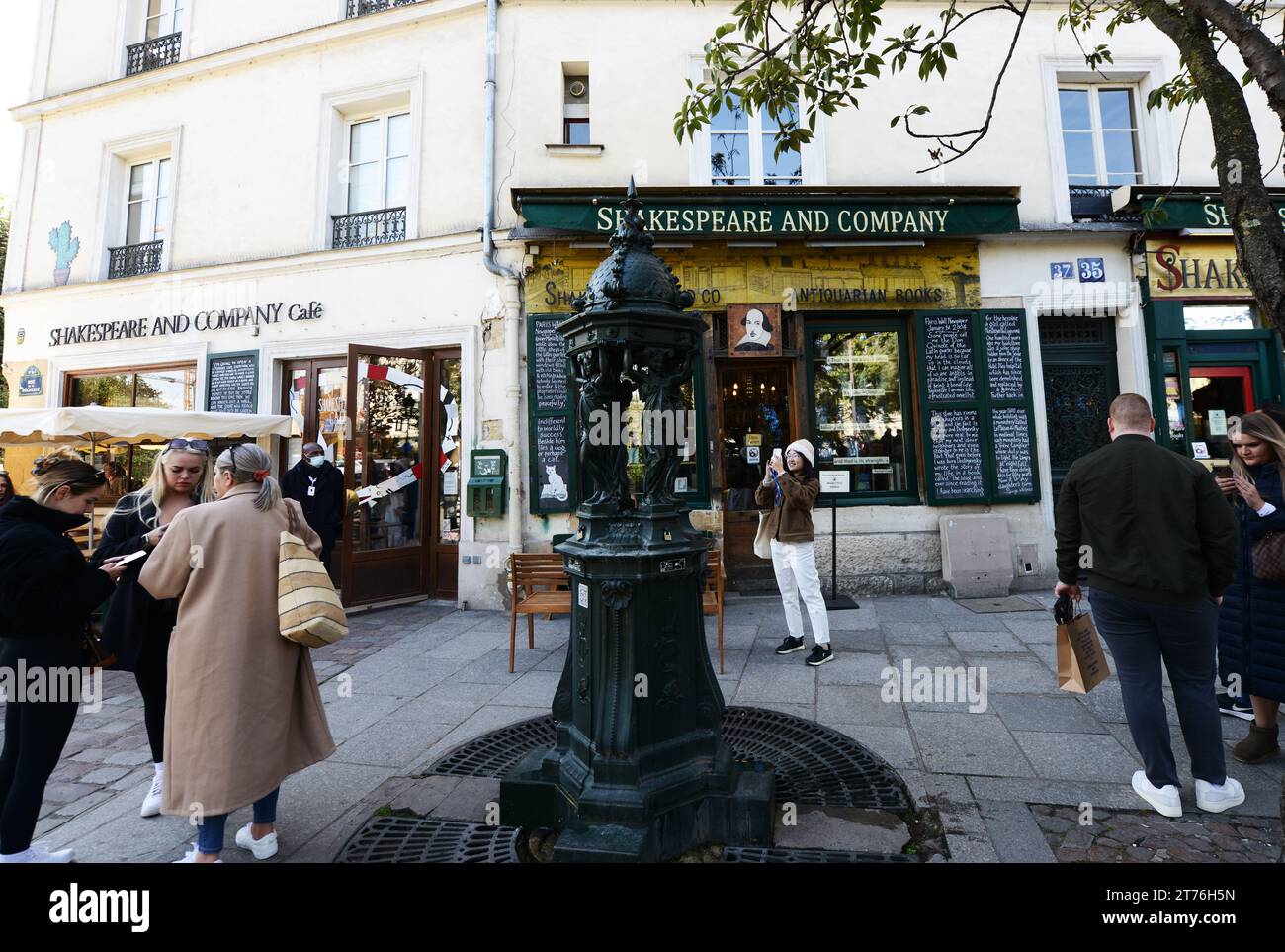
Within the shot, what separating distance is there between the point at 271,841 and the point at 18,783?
0.99 meters

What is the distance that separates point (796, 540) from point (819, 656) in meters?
0.96

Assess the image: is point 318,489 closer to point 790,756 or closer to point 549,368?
point 549,368

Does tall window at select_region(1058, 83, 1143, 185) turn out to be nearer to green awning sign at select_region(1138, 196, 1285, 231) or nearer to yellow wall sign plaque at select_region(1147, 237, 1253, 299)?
green awning sign at select_region(1138, 196, 1285, 231)

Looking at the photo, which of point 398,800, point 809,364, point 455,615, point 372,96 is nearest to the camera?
point 398,800

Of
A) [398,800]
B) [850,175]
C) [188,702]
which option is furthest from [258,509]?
[850,175]

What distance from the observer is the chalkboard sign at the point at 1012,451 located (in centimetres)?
715

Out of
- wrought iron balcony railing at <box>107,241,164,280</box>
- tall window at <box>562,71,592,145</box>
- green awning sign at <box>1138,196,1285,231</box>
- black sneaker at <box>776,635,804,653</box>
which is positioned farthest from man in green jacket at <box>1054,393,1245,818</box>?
wrought iron balcony railing at <box>107,241,164,280</box>

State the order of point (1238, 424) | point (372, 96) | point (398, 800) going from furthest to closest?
1. point (372, 96)
2. point (1238, 424)
3. point (398, 800)

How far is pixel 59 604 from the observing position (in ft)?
7.96

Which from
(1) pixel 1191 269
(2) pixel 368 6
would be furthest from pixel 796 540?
(2) pixel 368 6

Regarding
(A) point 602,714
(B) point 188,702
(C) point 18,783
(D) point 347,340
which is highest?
(D) point 347,340

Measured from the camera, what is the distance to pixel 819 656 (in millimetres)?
4844

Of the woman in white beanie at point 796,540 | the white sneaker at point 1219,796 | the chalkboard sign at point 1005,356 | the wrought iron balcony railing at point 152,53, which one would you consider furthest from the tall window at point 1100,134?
the wrought iron balcony railing at point 152,53

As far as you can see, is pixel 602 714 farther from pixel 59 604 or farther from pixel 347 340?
pixel 347 340
